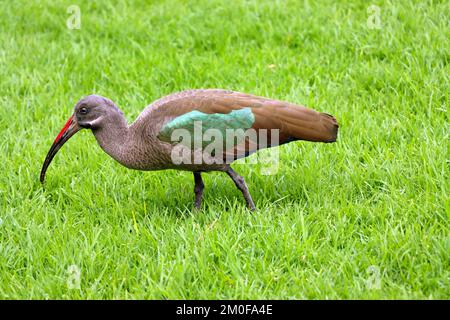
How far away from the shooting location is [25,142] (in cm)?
598

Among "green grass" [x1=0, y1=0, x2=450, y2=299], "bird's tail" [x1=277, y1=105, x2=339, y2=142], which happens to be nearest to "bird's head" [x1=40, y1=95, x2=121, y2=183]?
"green grass" [x1=0, y1=0, x2=450, y2=299]

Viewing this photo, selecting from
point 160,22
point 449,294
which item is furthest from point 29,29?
point 449,294

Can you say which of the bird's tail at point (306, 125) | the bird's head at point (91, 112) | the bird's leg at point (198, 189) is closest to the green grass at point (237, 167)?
the bird's leg at point (198, 189)

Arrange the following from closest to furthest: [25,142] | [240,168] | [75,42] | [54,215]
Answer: [54,215]
[240,168]
[25,142]
[75,42]

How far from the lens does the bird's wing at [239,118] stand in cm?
479

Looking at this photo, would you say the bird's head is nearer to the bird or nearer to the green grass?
the bird

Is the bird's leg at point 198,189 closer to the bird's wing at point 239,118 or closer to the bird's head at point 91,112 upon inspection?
the bird's wing at point 239,118

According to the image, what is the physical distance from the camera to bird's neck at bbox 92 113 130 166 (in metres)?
4.91

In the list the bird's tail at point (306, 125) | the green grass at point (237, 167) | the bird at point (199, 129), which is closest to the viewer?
the green grass at point (237, 167)

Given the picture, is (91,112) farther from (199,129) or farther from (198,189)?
(198,189)

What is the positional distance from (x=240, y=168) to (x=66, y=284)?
185 centimetres

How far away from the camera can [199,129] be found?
4.79 m

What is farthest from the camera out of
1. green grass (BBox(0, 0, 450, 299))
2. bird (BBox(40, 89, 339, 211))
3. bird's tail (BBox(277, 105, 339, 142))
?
bird's tail (BBox(277, 105, 339, 142))

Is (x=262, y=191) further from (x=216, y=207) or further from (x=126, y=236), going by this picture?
(x=126, y=236)
